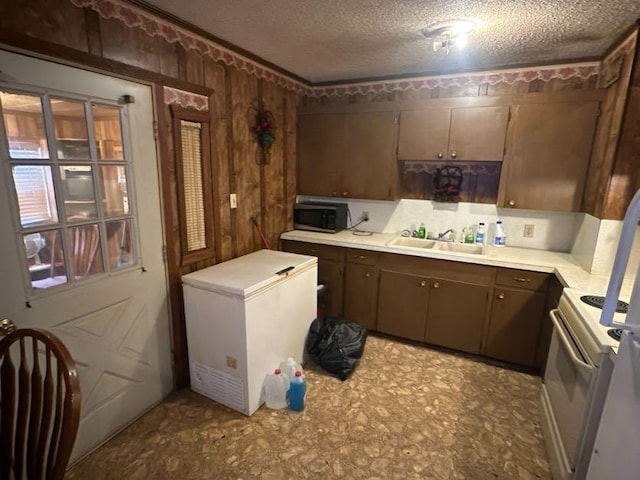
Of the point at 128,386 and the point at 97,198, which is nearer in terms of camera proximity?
the point at 97,198

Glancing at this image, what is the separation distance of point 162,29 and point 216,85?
495 mm

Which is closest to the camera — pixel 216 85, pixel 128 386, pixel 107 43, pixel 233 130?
pixel 107 43

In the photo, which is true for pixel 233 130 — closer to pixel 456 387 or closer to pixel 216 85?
pixel 216 85

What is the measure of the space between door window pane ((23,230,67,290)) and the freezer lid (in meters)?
0.70

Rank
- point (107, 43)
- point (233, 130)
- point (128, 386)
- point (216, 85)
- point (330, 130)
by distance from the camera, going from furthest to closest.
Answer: point (330, 130), point (233, 130), point (216, 85), point (128, 386), point (107, 43)

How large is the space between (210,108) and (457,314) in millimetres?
2489

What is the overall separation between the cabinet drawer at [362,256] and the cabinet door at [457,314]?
1.70 feet

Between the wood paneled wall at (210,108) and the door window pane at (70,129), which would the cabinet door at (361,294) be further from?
the door window pane at (70,129)

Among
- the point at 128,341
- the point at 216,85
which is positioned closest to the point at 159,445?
the point at 128,341

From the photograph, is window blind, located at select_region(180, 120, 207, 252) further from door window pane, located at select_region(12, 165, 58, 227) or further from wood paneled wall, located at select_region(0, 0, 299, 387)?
door window pane, located at select_region(12, 165, 58, 227)

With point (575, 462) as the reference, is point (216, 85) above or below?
above

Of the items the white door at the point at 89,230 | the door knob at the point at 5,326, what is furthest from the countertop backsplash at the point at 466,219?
the door knob at the point at 5,326

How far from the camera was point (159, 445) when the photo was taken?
1.95 metres

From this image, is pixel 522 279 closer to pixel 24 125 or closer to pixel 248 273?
pixel 248 273
